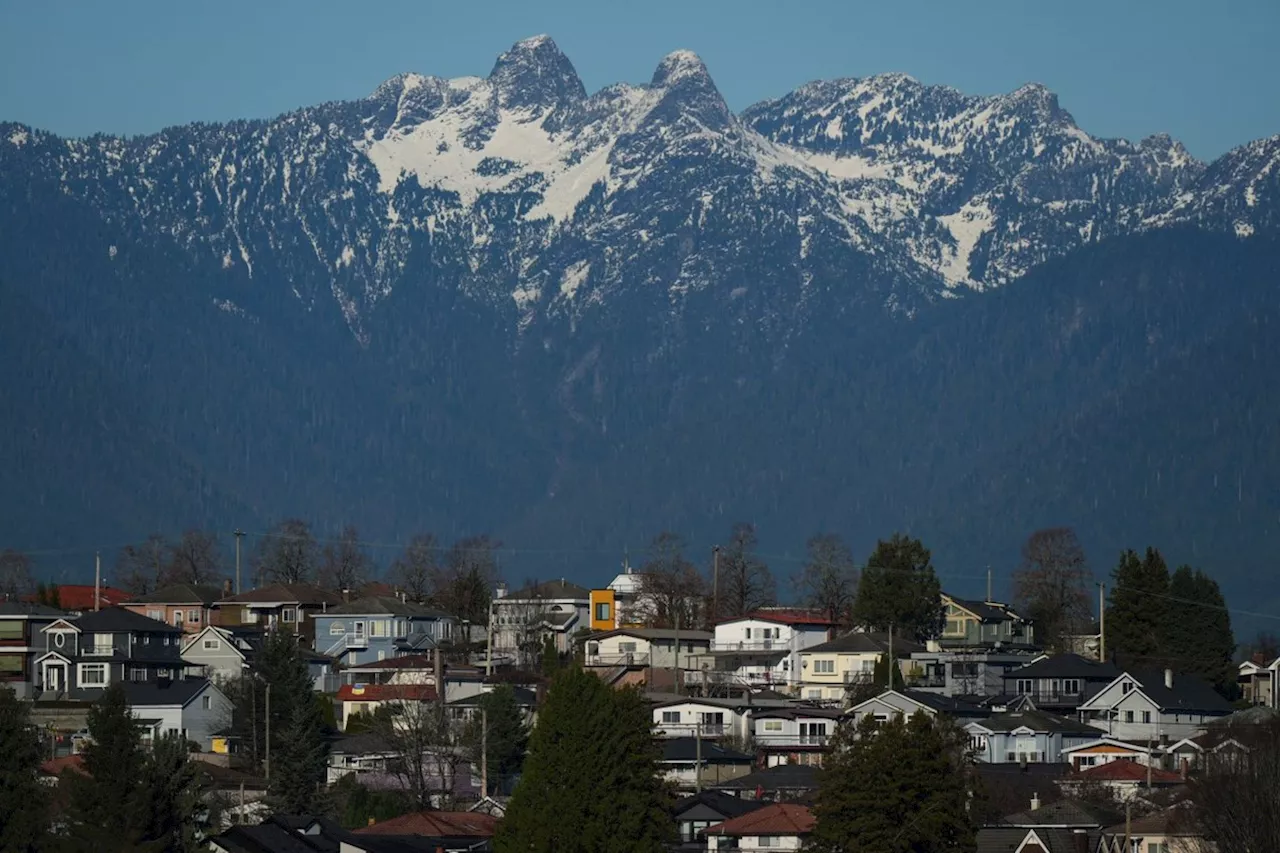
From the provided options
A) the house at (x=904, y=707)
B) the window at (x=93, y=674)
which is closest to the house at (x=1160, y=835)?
the house at (x=904, y=707)

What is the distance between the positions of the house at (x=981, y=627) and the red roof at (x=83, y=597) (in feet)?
129

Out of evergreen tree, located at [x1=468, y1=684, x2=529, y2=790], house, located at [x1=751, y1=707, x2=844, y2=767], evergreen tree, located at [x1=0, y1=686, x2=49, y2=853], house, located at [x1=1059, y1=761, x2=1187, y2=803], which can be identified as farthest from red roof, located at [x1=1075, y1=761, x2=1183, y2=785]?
evergreen tree, located at [x1=0, y1=686, x2=49, y2=853]

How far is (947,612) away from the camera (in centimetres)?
14625

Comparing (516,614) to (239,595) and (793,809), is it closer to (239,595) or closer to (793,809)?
(239,595)

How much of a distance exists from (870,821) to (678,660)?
55040 millimetres

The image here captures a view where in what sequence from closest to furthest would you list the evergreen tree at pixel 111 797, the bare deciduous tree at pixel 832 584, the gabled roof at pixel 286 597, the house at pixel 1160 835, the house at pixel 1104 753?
the evergreen tree at pixel 111 797 → the house at pixel 1160 835 → the house at pixel 1104 753 → the gabled roof at pixel 286 597 → the bare deciduous tree at pixel 832 584

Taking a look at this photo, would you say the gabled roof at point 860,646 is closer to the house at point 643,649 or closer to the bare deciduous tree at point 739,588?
the house at point 643,649

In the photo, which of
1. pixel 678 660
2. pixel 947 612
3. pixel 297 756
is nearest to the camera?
pixel 297 756

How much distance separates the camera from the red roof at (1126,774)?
105 m

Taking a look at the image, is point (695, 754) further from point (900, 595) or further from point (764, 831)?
point (900, 595)

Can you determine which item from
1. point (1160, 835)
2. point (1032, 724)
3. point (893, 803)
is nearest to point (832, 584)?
point (1032, 724)

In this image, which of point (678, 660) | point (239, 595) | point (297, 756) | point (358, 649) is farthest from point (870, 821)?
point (239, 595)

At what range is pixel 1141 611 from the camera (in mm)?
134375

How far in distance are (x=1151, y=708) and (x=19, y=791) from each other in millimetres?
54610
